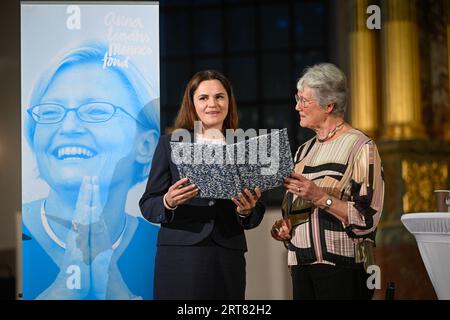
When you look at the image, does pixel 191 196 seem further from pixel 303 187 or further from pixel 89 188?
pixel 89 188

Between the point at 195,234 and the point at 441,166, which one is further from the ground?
the point at 441,166

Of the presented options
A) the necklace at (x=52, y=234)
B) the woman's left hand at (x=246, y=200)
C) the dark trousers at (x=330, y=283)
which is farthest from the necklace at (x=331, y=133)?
the necklace at (x=52, y=234)

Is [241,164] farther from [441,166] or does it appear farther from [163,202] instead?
[441,166]

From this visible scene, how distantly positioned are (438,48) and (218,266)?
1.61 metres

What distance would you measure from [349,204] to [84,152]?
997 mm

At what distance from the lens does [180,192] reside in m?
2.42

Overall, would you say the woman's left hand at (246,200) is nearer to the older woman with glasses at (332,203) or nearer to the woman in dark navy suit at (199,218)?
the woman in dark navy suit at (199,218)

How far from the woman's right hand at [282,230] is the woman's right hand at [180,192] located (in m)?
0.36

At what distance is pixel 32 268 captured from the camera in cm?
273

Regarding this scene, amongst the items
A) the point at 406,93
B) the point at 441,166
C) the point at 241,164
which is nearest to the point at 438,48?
the point at 406,93
